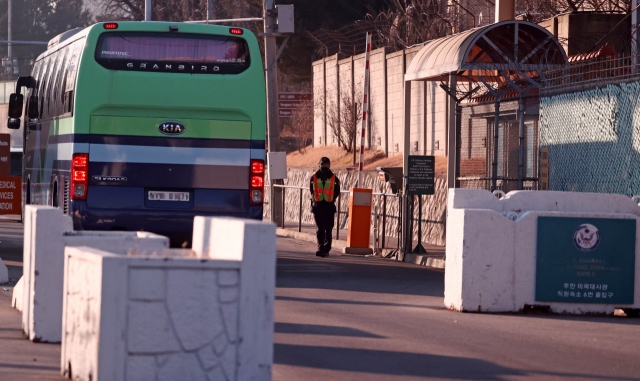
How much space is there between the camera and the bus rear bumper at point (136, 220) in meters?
15.1

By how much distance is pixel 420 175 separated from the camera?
19.5 m

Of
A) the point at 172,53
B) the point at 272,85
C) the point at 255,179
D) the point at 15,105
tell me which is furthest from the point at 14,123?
the point at 272,85

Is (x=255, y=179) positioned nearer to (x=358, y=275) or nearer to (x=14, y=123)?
(x=358, y=275)

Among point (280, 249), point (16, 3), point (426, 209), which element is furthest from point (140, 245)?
point (16, 3)

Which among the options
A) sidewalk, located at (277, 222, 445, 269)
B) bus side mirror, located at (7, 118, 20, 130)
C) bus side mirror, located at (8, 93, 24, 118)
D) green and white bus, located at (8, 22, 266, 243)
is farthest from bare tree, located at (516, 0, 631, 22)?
bus side mirror, located at (7, 118, 20, 130)

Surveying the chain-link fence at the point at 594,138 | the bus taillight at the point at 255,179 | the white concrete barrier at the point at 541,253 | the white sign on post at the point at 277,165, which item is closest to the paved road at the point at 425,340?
the white concrete barrier at the point at 541,253

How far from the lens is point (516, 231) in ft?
39.7

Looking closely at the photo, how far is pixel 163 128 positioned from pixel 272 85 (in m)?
12.9

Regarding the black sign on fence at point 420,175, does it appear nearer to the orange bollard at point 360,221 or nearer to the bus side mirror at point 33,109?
the orange bollard at point 360,221

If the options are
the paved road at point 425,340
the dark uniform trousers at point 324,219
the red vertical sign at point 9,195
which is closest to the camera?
the paved road at point 425,340

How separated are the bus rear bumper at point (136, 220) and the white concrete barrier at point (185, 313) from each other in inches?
317

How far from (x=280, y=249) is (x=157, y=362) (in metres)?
15.0

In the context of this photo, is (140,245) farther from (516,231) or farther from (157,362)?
(516,231)

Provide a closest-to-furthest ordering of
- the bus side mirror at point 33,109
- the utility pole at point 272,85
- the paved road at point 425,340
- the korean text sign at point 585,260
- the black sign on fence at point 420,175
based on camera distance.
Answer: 1. the paved road at point 425,340
2. the korean text sign at point 585,260
3. the black sign on fence at point 420,175
4. the bus side mirror at point 33,109
5. the utility pole at point 272,85
